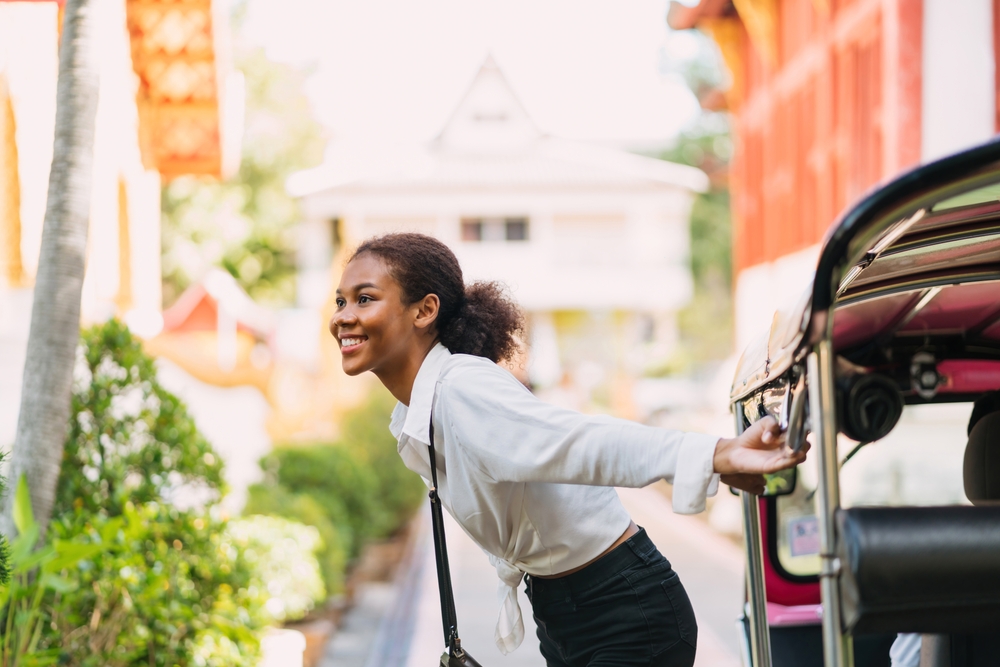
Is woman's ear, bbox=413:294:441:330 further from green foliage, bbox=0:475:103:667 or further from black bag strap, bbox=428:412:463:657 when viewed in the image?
green foliage, bbox=0:475:103:667

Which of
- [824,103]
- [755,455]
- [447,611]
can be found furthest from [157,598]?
[824,103]

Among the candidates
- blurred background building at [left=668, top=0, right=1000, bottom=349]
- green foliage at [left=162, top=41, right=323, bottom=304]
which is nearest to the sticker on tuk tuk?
blurred background building at [left=668, top=0, right=1000, bottom=349]

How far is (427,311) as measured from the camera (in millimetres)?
2703

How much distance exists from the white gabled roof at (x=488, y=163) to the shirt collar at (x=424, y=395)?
32.7m

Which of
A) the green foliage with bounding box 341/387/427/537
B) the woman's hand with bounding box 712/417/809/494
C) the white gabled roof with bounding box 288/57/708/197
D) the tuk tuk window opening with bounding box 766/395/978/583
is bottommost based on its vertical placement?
the green foliage with bounding box 341/387/427/537

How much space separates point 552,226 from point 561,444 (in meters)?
34.4

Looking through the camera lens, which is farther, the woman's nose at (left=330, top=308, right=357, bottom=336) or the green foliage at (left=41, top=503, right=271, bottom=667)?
the green foliage at (left=41, top=503, right=271, bottom=667)

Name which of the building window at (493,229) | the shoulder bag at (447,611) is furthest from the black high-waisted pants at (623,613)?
the building window at (493,229)

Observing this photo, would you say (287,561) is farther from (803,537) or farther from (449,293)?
(449,293)

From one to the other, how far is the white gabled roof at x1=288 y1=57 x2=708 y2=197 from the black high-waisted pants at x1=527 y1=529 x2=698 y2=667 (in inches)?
1296

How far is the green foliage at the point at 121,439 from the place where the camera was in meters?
4.46

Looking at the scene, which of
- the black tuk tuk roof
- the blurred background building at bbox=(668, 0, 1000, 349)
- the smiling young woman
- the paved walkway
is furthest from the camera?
the blurred background building at bbox=(668, 0, 1000, 349)

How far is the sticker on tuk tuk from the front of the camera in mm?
3854

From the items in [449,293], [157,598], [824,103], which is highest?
[824,103]
